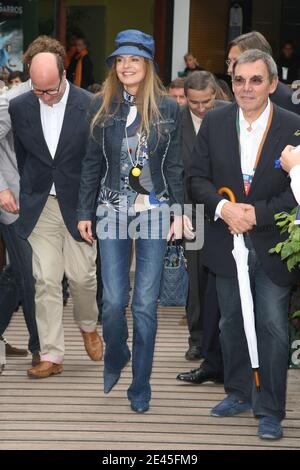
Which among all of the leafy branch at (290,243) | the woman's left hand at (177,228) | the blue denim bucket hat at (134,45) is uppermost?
the blue denim bucket hat at (134,45)

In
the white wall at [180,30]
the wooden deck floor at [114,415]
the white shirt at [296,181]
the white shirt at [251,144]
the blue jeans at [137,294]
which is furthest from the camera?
the white wall at [180,30]

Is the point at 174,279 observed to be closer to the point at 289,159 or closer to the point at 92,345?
the point at 92,345

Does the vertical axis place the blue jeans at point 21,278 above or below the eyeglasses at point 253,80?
below

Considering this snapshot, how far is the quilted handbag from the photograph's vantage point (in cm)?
1013

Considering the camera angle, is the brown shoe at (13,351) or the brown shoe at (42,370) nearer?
the brown shoe at (42,370)

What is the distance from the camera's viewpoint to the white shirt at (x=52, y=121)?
7555 mm

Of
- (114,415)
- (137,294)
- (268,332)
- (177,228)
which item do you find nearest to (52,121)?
(177,228)

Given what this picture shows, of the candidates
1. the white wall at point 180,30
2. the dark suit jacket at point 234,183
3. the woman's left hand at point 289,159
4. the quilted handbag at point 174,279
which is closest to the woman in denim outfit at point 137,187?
the dark suit jacket at point 234,183

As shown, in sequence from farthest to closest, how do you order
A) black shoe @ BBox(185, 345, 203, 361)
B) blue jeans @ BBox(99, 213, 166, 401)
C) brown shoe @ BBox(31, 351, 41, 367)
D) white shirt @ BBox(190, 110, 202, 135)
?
white shirt @ BBox(190, 110, 202, 135), black shoe @ BBox(185, 345, 203, 361), brown shoe @ BBox(31, 351, 41, 367), blue jeans @ BBox(99, 213, 166, 401)

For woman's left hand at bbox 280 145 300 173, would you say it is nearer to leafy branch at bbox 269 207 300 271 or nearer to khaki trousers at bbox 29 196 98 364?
leafy branch at bbox 269 207 300 271

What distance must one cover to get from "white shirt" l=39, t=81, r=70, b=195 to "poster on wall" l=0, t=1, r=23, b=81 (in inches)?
327

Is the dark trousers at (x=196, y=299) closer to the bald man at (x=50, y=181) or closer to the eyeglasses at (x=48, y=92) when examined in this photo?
the bald man at (x=50, y=181)

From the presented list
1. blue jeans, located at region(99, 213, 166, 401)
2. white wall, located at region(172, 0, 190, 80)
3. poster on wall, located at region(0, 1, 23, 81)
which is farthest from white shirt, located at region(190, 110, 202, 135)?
white wall, located at region(172, 0, 190, 80)
